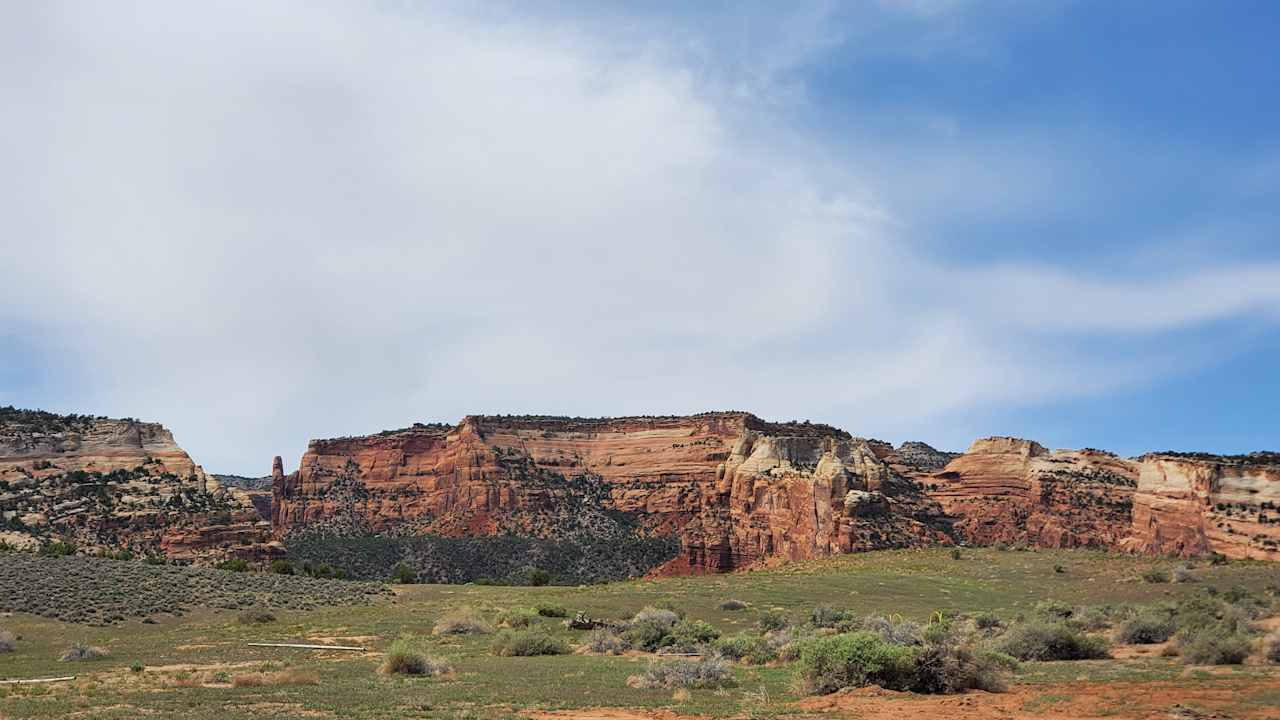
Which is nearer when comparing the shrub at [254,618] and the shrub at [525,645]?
the shrub at [525,645]

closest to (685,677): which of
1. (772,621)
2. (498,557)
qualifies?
(772,621)

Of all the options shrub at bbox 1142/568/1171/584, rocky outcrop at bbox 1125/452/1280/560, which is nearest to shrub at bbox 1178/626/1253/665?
shrub at bbox 1142/568/1171/584

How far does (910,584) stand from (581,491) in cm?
5734

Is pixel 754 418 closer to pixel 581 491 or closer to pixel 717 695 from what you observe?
pixel 581 491

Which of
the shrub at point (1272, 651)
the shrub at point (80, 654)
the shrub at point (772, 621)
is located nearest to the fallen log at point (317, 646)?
the shrub at point (80, 654)

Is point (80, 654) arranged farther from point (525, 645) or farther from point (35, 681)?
point (525, 645)

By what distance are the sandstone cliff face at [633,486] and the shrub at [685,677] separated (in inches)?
2288

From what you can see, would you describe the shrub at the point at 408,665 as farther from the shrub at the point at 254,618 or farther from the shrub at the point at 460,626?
the shrub at the point at 254,618

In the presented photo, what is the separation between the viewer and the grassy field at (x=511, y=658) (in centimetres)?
2108

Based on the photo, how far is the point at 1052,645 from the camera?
28.9 metres

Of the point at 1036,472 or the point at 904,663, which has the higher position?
the point at 1036,472

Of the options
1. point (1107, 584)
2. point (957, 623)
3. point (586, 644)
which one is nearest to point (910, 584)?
point (1107, 584)

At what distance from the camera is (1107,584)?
5444cm

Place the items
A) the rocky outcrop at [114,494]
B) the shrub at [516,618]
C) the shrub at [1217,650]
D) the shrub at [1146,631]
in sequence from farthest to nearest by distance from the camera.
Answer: the rocky outcrop at [114,494] → the shrub at [516,618] → the shrub at [1146,631] → the shrub at [1217,650]
